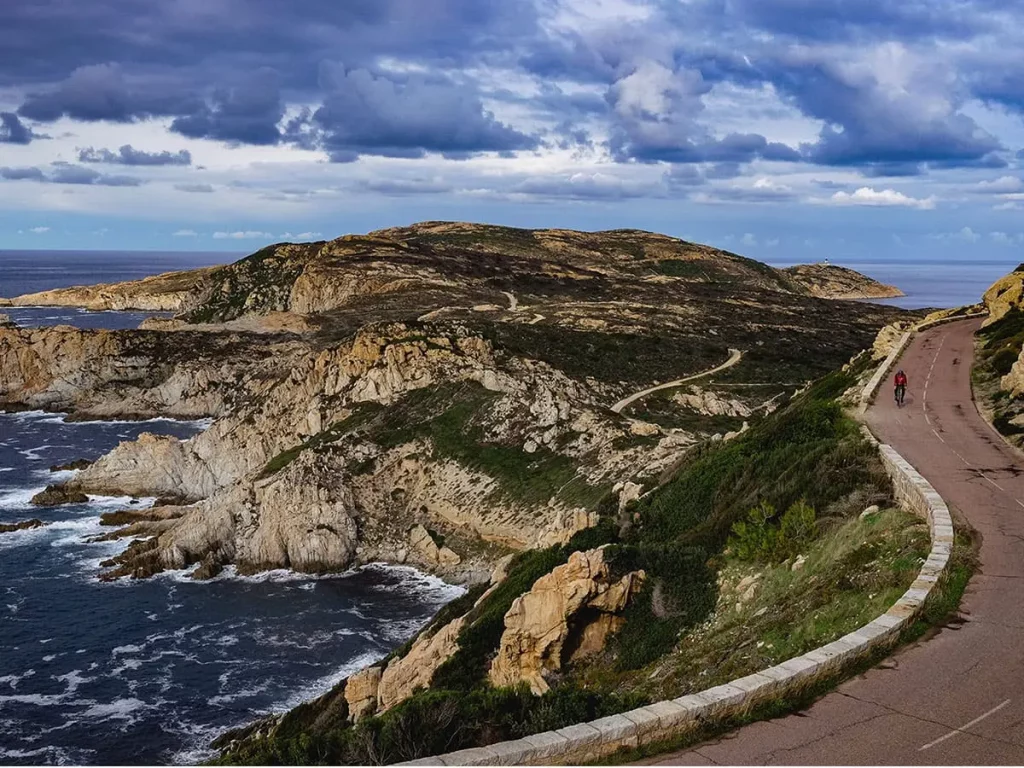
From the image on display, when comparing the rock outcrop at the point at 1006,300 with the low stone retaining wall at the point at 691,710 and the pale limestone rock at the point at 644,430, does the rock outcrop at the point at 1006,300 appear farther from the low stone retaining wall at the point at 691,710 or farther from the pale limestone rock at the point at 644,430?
the low stone retaining wall at the point at 691,710

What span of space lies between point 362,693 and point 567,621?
8.63 metres

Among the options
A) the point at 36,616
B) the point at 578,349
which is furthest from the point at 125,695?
the point at 578,349

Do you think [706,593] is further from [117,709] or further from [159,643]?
[159,643]

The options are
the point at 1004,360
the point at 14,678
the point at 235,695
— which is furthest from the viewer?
the point at 1004,360

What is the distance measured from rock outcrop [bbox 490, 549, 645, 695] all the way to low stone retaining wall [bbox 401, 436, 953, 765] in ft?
23.7

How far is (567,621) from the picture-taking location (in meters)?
19.5

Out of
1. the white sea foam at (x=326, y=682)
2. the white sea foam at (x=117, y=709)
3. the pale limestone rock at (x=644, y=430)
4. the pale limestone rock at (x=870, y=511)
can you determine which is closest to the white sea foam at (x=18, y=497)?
the white sea foam at (x=117, y=709)

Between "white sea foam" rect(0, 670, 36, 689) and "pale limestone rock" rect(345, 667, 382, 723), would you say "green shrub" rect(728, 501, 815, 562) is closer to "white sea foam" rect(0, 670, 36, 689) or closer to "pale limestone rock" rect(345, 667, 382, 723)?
"pale limestone rock" rect(345, 667, 382, 723)

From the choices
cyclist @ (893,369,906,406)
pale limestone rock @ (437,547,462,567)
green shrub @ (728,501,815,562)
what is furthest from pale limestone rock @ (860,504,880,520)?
pale limestone rock @ (437,547,462,567)

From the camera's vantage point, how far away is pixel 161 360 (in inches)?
4429

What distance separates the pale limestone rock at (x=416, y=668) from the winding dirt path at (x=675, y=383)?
138 feet

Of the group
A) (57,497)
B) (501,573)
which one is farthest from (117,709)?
(57,497)

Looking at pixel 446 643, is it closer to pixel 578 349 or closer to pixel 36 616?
pixel 36 616

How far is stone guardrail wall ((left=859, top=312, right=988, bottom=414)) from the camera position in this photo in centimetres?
3472
